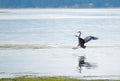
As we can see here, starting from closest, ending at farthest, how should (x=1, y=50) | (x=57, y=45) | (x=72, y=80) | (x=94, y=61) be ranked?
(x=72, y=80), (x=94, y=61), (x=1, y=50), (x=57, y=45)

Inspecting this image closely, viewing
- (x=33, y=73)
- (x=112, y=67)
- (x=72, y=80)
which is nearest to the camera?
(x=72, y=80)

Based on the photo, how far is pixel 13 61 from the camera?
35125 mm

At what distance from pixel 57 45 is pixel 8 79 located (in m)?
20.3

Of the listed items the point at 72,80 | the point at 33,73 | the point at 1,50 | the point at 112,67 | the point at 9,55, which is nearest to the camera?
the point at 72,80

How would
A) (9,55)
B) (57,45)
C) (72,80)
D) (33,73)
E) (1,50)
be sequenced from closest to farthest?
(72,80) < (33,73) < (9,55) < (1,50) < (57,45)

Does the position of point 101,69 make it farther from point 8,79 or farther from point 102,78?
point 8,79

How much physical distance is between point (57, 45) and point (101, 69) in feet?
52.2

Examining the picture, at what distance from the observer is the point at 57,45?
46.4 m

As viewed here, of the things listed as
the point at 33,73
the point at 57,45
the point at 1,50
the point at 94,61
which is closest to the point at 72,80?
the point at 33,73

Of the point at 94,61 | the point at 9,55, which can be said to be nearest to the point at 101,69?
the point at 94,61

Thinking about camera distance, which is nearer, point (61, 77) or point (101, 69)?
point (61, 77)

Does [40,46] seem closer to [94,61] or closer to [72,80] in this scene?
[94,61]

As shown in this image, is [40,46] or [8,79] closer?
[8,79]

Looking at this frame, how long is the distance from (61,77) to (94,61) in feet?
24.5
